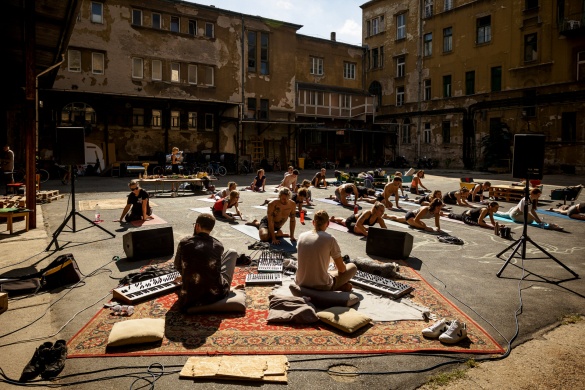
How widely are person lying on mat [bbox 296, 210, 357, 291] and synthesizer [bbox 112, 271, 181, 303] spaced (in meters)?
1.81

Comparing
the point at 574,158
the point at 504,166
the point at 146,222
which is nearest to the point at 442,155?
the point at 504,166

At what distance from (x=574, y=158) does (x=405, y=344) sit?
1214 inches

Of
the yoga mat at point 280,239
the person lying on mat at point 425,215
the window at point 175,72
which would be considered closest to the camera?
the yoga mat at point 280,239

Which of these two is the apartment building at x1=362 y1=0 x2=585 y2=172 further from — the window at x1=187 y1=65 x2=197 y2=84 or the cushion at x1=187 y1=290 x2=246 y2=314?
the cushion at x1=187 y1=290 x2=246 y2=314

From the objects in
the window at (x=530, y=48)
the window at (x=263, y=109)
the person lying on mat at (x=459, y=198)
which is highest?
the window at (x=530, y=48)

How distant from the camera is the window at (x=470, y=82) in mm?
35781

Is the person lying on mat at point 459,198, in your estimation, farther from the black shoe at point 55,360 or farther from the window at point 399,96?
the window at point 399,96

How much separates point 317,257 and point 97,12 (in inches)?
1110

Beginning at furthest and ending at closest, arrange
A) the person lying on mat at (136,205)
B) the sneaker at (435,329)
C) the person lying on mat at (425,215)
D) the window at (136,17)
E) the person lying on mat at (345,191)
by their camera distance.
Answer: the window at (136,17) < the person lying on mat at (345,191) < the person lying on mat at (136,205) < the person lying on mat at (425,215) < the sneaker at (435,329)

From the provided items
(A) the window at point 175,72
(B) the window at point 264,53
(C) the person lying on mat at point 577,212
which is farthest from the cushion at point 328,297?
(B) the window at point 264,53

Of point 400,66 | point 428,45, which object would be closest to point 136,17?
point 400,66

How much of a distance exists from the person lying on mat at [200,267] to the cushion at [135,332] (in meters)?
0.61

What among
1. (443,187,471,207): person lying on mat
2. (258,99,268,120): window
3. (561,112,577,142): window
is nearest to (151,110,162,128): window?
(258,99,268,120): window

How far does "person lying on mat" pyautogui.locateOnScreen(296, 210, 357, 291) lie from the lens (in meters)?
5.72
